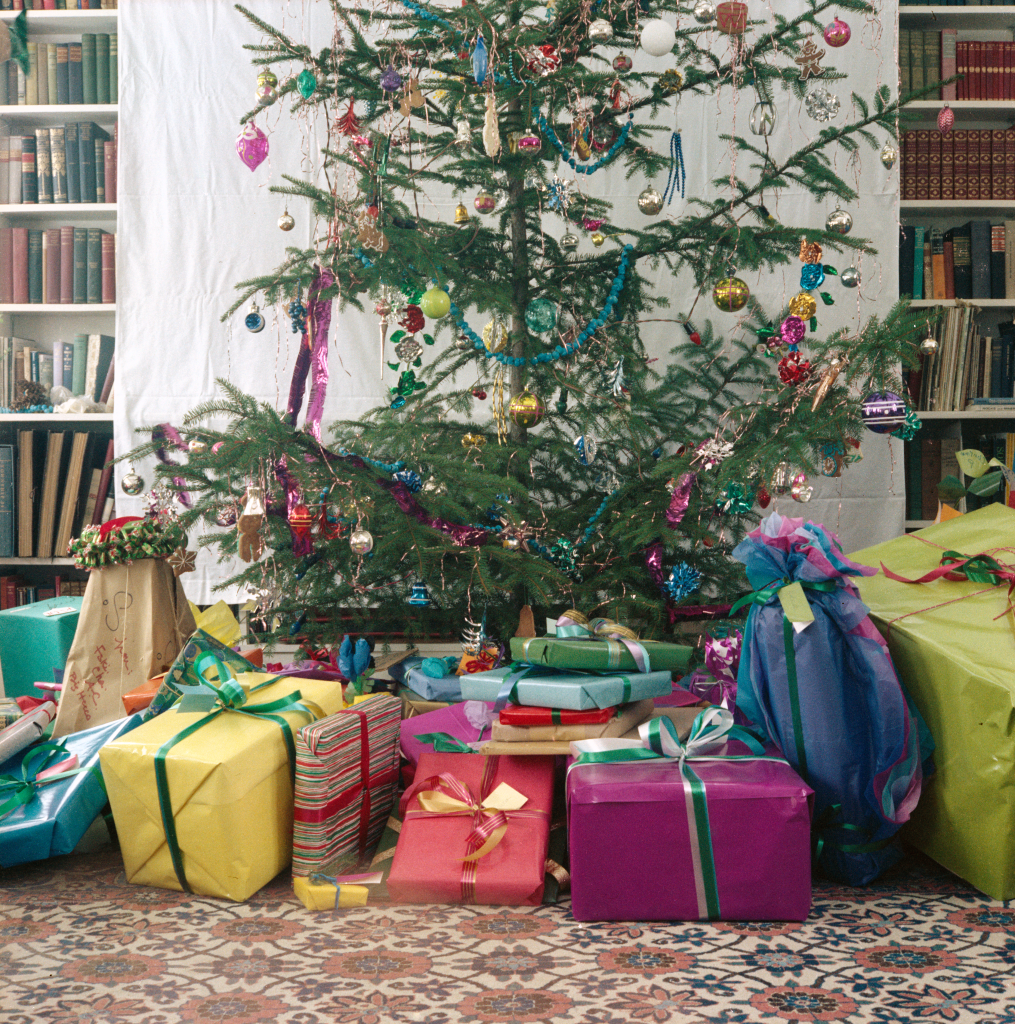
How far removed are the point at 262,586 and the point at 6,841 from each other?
625 mm

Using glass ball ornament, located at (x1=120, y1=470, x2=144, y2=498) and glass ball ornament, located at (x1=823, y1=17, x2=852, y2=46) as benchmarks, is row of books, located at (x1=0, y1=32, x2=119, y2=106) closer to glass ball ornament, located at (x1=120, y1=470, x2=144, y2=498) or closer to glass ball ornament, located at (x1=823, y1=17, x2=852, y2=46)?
glass ball ornament, located at (x1=120, y1=470, x2=144, y2=498)

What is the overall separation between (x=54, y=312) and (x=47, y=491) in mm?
581

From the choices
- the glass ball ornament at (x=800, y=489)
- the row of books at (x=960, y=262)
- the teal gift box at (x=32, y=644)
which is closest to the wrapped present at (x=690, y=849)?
the glass ball ornament at (x=800, y=489)

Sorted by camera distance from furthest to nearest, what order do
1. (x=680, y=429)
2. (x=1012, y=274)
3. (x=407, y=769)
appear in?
(x=1012, y=274), (x=680, y=429), (x=407, y=769)

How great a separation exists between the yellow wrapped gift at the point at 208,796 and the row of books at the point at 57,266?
6.21 ft

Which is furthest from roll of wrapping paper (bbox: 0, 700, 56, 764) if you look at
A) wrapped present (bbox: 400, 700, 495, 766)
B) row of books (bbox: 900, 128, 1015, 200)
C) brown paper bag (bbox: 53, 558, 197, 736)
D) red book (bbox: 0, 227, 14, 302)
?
row of books (bbox: 900, 128, 1015, 200)

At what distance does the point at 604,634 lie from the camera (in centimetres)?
143

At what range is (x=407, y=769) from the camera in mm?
1428

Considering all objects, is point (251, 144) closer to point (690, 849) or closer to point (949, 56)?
point (690, 849)

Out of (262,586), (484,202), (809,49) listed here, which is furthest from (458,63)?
(262,586)

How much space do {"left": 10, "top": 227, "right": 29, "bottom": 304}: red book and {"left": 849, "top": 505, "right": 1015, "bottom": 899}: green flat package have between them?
8.40 ft

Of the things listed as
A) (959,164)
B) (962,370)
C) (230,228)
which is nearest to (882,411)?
(962,370)

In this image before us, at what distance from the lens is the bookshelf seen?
260 cm

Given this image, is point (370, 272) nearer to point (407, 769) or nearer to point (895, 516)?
point (407, 769)
